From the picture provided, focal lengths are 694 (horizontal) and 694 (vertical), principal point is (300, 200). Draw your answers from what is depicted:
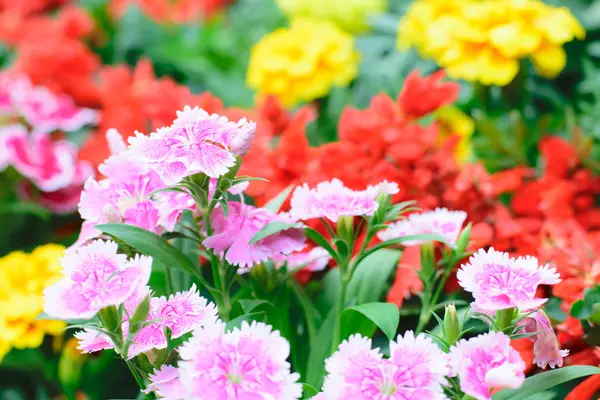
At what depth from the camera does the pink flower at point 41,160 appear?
990mm

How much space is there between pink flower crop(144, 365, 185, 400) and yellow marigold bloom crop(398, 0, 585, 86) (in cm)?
58

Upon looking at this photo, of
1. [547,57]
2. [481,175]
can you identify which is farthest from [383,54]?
[481,175]

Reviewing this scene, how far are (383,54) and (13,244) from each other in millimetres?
714

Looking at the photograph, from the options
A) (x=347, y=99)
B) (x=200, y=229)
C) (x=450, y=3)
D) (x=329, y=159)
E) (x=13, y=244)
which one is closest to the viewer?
(x=200, y=229)

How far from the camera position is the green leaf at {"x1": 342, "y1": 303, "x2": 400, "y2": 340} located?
1.54 ft

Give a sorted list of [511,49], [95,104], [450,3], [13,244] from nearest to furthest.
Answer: [511,49] < [450,3] < [13,244] < [95,104]

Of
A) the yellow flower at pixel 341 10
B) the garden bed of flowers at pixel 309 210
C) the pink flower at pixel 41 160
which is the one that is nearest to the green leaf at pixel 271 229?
the garden bed of flowers at pixel 309 210

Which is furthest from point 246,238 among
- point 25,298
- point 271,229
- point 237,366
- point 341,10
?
point 341,10

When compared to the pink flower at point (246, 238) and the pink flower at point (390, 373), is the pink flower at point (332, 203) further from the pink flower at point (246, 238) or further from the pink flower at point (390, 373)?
the pink flower at point (390, 373)

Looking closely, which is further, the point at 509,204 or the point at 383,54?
the point at 383,54

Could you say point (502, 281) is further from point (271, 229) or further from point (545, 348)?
point (271, 229)

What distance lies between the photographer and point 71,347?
0.76 metres

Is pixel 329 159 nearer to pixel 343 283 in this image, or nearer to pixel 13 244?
pixel 343 283

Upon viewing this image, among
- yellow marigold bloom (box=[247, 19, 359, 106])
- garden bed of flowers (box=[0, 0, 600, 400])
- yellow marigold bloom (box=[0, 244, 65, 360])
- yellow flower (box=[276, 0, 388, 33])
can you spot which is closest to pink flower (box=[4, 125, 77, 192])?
garden bed of flowers (box=[0, 0, 600, 400])
